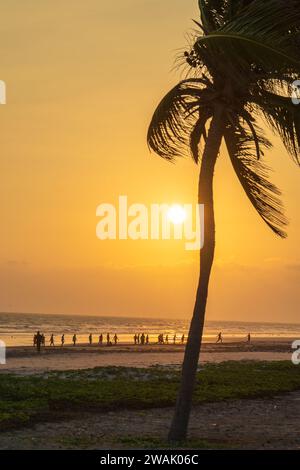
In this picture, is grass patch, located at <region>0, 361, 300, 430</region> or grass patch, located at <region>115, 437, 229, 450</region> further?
grass patch, located at <region>0, 361, 300, 430</region>

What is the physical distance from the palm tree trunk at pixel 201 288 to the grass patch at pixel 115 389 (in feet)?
14.6

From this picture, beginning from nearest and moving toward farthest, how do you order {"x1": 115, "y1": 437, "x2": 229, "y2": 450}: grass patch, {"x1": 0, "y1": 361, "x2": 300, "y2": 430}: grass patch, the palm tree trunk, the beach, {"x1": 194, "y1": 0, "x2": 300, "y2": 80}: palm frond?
{"x1": 194, "y1": 0, "x2": 300, "y2": 80}: palm frond, {"x1": 115, "y1": 437, "x2": 229, "y2": 450}: grass patch, the palm tree trunk, the beach, {"x1": 0, "y1": 361, "x2": 300, "y2": 430}: grass patch

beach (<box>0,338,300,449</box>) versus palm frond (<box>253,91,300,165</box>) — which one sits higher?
palm frond (<box>253,91,300,165</box>)

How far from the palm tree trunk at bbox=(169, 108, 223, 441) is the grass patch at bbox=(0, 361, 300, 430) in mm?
4456

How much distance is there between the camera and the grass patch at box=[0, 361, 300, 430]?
18.9 meters

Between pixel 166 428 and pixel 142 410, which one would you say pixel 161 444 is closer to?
pixel 166 428

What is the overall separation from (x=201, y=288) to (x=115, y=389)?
8.75 meters

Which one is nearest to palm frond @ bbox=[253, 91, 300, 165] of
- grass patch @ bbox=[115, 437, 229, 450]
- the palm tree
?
the palm tree

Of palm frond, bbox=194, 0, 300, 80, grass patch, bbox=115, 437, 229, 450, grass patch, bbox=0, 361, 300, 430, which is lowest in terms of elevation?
grass patch, bbox=0, 361, 300, 430

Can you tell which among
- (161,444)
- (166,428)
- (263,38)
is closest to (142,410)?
(166,428)

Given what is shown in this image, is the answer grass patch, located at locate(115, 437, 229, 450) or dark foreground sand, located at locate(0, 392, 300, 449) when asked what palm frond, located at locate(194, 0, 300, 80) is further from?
dark foreground sand, located at locate(0, 392, 300, 449)

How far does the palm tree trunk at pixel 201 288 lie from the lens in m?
14.6

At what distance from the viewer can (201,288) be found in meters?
14.8

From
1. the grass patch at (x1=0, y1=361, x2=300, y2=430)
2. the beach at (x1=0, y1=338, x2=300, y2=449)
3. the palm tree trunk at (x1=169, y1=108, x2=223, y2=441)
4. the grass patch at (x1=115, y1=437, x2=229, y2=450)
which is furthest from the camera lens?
the grass patch at (x1=0, y1=361, x2=300, y2=430)
